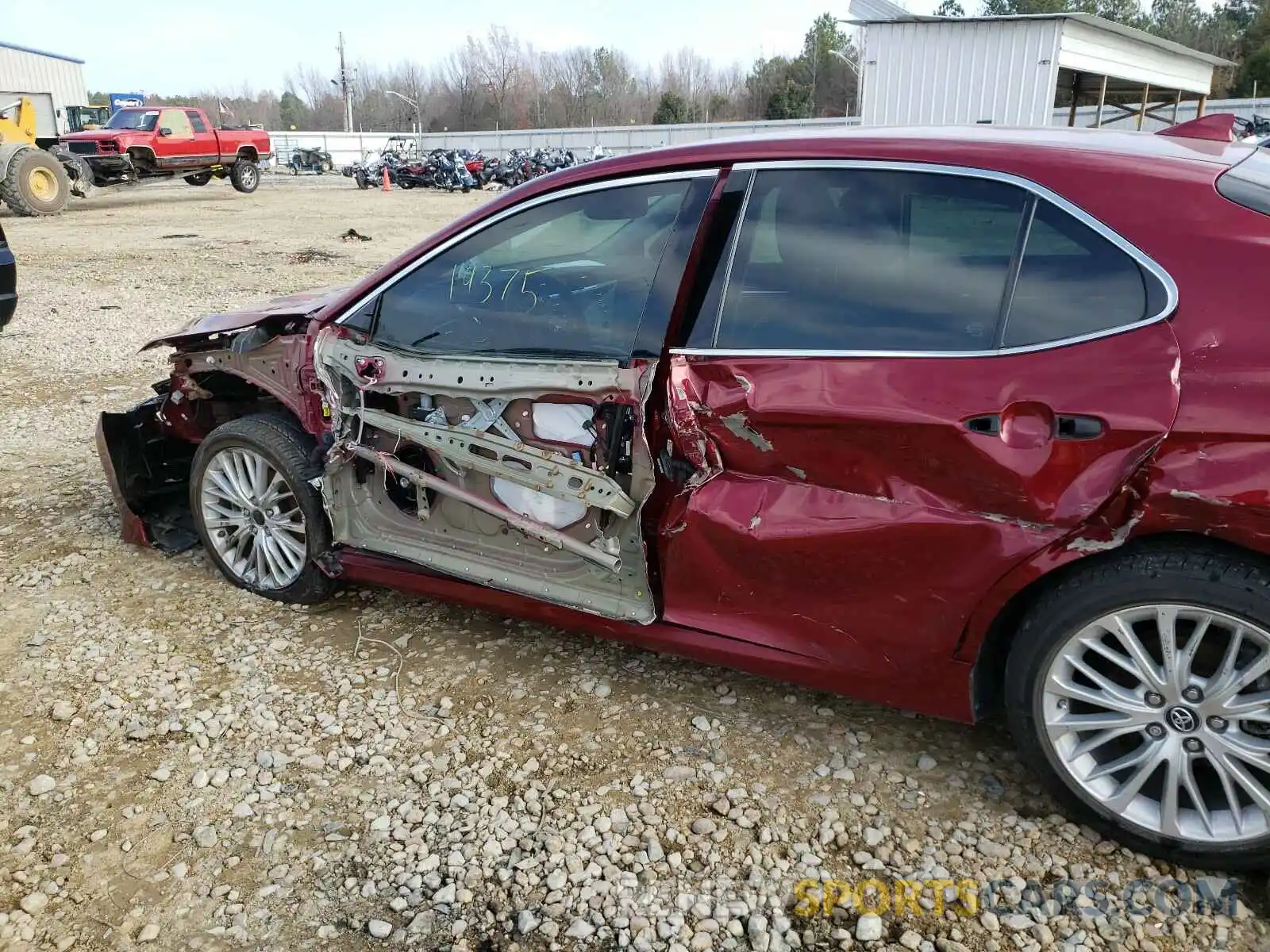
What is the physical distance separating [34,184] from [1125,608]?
74.5 feet

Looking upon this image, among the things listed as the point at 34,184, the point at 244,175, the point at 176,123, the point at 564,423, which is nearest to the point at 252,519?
the point at 564,423

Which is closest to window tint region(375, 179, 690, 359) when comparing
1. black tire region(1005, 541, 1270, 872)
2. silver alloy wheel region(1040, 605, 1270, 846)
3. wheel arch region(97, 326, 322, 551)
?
wheel arch region(97, 326, 322, 551)

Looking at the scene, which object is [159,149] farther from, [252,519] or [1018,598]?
[1018,598]

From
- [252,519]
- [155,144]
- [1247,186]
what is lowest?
[252,519]

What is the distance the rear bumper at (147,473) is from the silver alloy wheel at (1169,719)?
3745mm

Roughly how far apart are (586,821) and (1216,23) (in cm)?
6884

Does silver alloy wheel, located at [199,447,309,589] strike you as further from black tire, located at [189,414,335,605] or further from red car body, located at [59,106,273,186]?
red car body, located at [59,106,273,186]

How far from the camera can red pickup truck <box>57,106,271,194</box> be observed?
2311cm

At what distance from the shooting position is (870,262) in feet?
8.51

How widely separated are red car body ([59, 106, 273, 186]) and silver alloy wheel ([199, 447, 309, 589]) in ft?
73.9

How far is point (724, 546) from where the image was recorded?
274cm

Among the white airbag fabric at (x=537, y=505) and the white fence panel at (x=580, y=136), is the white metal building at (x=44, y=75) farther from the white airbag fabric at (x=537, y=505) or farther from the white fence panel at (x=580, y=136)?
the white airbag fabric at (x=537, y=505)

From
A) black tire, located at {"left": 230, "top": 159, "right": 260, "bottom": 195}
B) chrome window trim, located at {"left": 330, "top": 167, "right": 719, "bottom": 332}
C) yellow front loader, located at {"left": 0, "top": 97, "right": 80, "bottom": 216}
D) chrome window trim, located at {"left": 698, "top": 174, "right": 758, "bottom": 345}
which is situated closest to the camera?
chrome window trim, located at {"left": 698, "top": 174, "right": 758, "bottom": 345}

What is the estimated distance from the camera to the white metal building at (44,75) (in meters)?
43.1
